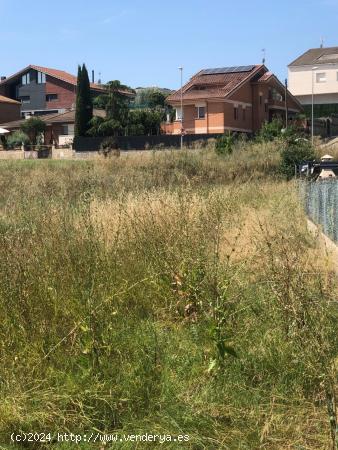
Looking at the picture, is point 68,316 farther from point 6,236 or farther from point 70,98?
point 70,98

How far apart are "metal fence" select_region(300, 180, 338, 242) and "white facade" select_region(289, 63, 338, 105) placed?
190 feet

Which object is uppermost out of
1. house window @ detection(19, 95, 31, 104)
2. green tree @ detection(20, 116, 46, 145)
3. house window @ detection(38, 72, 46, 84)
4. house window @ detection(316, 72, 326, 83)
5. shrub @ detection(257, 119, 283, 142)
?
house window @ detection(38, 72, 46, 84)

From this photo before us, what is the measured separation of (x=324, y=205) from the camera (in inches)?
399

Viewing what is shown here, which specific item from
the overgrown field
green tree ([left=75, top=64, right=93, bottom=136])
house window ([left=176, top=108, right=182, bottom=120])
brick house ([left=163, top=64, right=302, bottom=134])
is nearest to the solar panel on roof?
brick house ([left=163, top=64, right=302, bottom=134])

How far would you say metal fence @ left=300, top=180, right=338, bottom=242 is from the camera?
8.76 meters

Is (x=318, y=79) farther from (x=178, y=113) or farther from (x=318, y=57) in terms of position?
(x=178, y=113)

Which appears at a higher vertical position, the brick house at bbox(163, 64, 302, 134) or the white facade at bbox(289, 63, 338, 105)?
the white facade at bbox(289, 63, 338, 105)

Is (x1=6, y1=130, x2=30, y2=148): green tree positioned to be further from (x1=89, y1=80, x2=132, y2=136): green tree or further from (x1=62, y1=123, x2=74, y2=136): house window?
(x1=89, y1=80, x2=132, y2=136): green tree

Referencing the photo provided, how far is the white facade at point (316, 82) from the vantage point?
68.3 meters

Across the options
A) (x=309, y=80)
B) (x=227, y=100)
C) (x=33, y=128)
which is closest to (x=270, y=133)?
(x=227, y=100)

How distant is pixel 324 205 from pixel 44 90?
7112 cm

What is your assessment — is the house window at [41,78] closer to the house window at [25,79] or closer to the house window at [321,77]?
the house window at [25,79]

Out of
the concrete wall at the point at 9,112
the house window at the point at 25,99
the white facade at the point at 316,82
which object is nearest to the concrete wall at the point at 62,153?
the concrete wall at the point at 9,112

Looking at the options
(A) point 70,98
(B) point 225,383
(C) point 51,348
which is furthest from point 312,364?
(A) point 70,98
